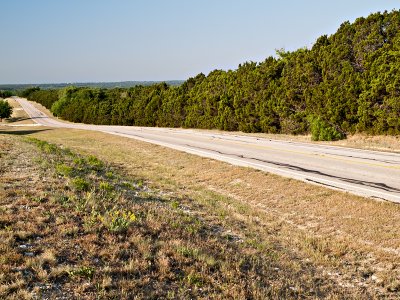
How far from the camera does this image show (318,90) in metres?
23.0

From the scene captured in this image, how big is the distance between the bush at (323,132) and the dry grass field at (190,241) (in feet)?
36.2

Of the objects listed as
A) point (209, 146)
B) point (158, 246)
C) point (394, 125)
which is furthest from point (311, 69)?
point (158, 246)

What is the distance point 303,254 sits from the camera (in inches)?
298

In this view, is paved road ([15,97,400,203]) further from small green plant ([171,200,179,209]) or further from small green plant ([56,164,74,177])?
small green plant ([56,164,74,177])

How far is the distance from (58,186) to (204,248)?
202 inches

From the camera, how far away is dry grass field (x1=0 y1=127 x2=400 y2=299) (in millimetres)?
5109

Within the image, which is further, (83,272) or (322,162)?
(322,162)

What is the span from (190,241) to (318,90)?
18.8 metres

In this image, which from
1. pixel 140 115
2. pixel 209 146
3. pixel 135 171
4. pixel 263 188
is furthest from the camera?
pixel 140 115

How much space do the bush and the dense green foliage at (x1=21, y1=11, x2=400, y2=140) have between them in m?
0.06

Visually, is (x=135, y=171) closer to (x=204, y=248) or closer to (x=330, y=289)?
(x=204, y=248)

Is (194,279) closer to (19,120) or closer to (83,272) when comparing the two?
→ (83,272)

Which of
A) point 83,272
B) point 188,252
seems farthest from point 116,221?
point 83,272

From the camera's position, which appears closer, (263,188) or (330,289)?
(330,289)
